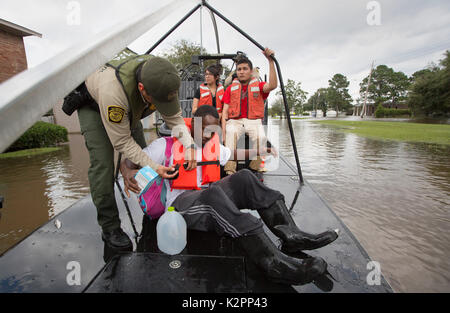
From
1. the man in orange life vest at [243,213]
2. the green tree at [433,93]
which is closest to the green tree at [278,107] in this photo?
the green tree at [433,93]

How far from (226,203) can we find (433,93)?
124ft

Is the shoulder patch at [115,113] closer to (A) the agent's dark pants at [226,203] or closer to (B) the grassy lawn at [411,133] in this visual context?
(A) the agent's dark pants at [226,203]

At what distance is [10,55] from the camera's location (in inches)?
481

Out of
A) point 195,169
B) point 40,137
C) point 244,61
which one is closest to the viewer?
point 195,169

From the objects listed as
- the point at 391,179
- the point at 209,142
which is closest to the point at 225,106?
the point at 209,142

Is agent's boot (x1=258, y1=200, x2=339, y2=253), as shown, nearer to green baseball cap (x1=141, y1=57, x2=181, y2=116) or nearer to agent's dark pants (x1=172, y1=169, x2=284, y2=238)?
agent's dark pants (x1=172, y1=169, x2=284, y2=238)

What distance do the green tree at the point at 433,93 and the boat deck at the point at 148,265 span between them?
35356 mm

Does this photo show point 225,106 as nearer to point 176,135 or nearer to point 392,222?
point 176,135

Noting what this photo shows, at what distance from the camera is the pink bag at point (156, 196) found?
72.5 inches

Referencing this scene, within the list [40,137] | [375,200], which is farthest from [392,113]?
[40,137]

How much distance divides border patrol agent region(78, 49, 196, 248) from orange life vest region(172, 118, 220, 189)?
83 mm

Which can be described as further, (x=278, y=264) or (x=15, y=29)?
(x=15, y=29)

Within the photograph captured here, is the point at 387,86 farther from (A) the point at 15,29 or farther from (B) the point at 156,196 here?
(B) the point at 156,196

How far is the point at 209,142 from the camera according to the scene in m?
2.21
